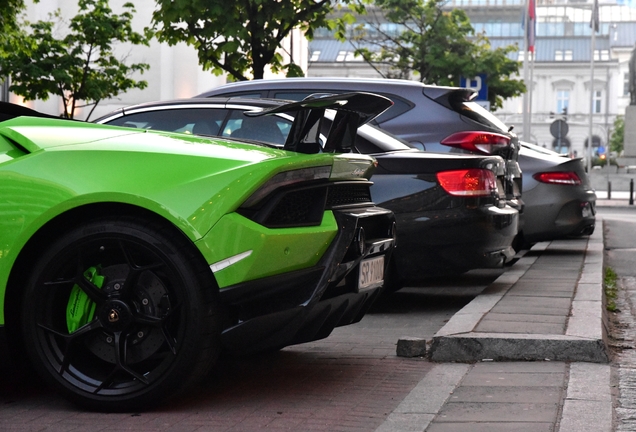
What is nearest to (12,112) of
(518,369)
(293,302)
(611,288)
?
(293,302)

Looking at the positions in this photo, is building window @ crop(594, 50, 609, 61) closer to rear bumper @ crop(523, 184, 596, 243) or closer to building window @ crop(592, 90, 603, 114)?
building window @ crop(592, 90, 603, 114)

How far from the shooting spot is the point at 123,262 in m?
4.47

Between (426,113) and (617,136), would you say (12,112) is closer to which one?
(426,113)

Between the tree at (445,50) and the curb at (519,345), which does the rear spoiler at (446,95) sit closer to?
the curb at (519,345)

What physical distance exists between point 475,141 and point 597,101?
324 feet

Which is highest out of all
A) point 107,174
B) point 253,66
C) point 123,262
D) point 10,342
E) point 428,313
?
point 253,66

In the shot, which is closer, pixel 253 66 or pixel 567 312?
pixel 567 312

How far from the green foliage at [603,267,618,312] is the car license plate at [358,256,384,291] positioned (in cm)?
343

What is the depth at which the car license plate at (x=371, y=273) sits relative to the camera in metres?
4.82

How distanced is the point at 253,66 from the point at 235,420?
1508 cm

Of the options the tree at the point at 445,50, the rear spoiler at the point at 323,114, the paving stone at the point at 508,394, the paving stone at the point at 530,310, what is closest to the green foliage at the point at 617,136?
the tree at the point at 445,50

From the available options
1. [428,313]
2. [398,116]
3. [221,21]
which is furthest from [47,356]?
[221,21]

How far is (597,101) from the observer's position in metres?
104

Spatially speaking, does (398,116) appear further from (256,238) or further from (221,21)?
(221,21)
